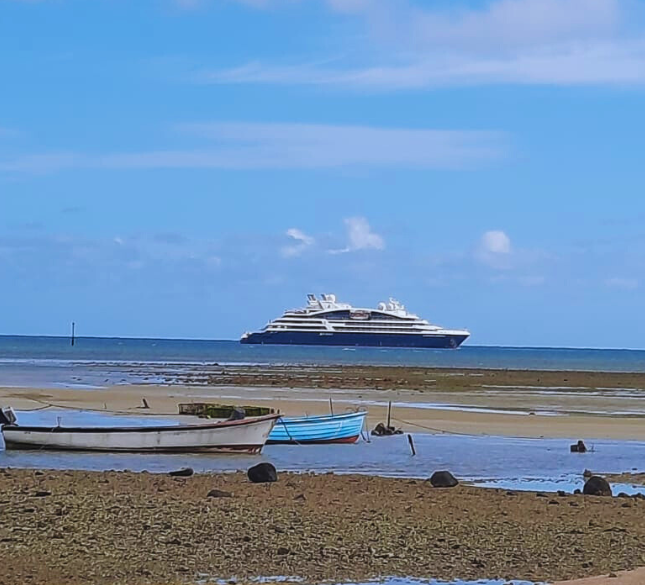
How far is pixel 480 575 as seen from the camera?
10930mm

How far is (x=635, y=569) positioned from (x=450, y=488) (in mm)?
6090

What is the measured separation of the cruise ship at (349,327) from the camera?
501 feet

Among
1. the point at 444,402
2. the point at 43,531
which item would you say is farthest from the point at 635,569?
the point at 444,402

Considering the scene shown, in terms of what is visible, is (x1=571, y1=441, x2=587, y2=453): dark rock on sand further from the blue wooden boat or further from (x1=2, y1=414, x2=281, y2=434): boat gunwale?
(x1=2, y1=414, x2=281, y2=434): boat gunwale

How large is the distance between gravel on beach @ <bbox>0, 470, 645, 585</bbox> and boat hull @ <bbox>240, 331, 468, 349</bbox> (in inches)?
5307

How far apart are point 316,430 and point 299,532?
13305 millimetres

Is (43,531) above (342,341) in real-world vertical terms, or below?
below

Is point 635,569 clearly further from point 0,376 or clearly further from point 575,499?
point 0,376

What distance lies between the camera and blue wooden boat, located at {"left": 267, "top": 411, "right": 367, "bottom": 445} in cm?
2545

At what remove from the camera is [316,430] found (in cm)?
2589

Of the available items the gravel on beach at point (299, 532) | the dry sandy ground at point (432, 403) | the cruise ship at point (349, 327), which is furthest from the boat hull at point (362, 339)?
the gravel on beach at point (299, 532)

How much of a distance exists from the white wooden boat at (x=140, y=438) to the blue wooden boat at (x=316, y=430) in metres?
1.87

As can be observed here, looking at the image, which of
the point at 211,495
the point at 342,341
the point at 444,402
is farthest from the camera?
the point at 342,341

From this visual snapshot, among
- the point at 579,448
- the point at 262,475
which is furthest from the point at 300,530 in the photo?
the point at 579,448
